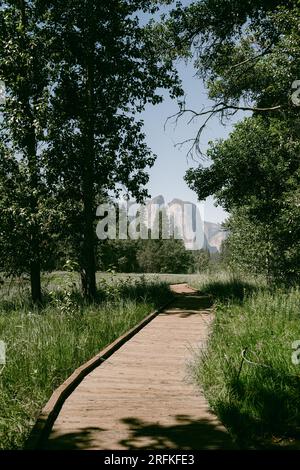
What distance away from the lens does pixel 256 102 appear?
17.2m

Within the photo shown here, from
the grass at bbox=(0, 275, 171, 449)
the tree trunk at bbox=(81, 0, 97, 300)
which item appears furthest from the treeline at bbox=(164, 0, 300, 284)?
the grass at bbox=(0, 275, 171, 449)

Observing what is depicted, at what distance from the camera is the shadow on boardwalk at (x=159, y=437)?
4078 mm

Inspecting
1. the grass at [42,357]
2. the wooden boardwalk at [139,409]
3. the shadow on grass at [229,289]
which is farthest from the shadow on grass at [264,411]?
the shadow on grass at [229,289]

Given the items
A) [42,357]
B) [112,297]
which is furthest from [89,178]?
[42,357]

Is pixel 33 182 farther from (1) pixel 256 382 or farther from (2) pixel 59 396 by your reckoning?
(1) pixel 256 382

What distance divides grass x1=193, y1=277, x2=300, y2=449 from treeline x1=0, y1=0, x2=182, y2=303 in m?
8.51

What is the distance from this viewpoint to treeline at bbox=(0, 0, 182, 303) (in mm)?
14633

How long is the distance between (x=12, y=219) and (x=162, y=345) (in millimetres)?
8383

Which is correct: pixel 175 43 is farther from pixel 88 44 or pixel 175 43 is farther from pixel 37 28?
pixel 37 28

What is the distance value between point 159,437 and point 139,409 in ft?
2.62

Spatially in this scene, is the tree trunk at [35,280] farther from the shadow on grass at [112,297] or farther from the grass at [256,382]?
the grass at [256,382]

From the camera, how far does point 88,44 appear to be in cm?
1506

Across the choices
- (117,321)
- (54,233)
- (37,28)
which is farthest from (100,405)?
(37,28)

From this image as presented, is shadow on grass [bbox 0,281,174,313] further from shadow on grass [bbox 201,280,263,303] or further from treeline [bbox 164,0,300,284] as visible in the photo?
treeline [bbox 164,0,300,284]
